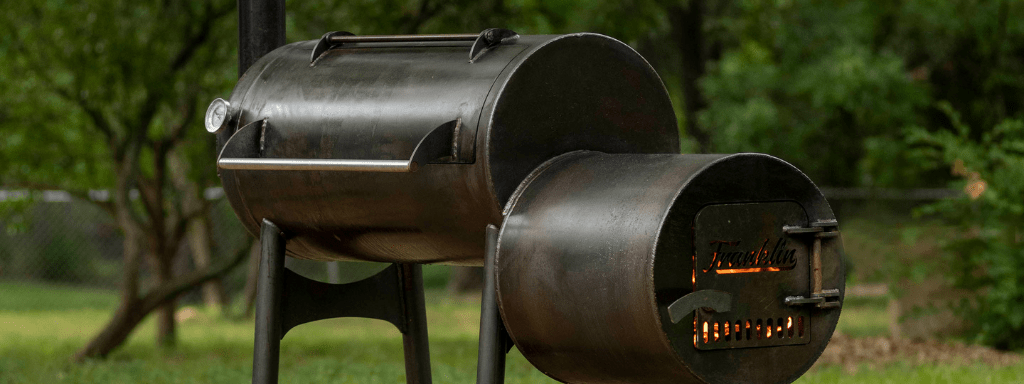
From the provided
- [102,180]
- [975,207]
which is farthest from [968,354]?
[102,180]

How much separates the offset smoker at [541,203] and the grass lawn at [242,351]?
8.44ft

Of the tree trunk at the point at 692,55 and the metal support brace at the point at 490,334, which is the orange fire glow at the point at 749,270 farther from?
the tree trunk at the point at 692,55

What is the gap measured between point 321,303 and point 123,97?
4.40 m

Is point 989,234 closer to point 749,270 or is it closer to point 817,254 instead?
point 817,254

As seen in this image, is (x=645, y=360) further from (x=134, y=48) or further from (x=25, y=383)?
(x=134, y=48)

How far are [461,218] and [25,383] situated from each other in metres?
3.79

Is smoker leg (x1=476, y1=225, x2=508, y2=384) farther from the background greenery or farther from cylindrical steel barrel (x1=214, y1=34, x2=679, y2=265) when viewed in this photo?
the background greenery

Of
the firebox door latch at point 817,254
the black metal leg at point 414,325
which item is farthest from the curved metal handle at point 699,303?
the black metal leg at point 414,325

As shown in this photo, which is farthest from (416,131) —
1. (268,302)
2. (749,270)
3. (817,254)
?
(817,254)

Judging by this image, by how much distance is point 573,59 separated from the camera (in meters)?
3.63

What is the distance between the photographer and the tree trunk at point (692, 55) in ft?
44.8

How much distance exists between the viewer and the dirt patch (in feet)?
24.9

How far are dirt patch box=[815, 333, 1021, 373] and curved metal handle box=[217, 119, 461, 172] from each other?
14.7 feet

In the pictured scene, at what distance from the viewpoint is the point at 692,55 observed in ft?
45.4
